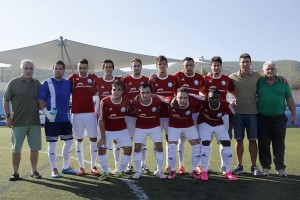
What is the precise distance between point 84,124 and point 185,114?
5.98 feet

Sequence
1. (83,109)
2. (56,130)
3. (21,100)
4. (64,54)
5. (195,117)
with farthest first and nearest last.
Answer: (64,54) → (195,117) → (83,109) → (56,130) → (21,100)

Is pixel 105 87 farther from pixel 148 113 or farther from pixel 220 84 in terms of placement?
pixel 220 84

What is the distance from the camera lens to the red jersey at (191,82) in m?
5.77

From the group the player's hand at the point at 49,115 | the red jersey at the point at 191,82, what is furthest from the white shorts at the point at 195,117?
the player's hand at the point at 49,115

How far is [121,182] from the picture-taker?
16.5 ft

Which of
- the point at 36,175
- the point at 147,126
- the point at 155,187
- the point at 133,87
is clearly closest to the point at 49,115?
the point at 36,175

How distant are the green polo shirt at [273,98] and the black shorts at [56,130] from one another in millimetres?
3504

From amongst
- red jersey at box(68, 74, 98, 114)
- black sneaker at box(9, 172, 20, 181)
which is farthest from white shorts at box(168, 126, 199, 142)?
black sneaker at box(9, 172, 20, 181)

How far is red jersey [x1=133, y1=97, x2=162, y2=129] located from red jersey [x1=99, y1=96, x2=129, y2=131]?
0.22 meters

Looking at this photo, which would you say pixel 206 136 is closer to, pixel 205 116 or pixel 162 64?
pixel 205 116

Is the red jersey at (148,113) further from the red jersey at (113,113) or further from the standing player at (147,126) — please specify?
the red jersey at (113,113)

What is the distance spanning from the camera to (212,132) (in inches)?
215

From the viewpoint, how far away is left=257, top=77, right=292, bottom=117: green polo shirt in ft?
18.4

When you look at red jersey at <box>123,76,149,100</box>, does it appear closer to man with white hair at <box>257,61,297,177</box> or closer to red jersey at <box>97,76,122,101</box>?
red jersey at <box>97,76,122,101</box>
